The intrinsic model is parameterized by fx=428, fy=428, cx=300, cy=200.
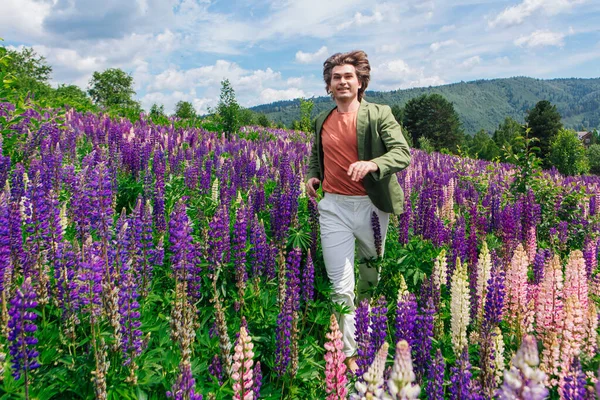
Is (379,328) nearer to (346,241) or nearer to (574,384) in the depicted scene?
(574,384)

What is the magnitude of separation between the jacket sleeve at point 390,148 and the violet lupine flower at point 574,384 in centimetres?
213

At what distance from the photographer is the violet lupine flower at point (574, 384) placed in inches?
93.7

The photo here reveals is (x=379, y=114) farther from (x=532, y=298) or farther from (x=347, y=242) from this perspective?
(x=532, y=298)

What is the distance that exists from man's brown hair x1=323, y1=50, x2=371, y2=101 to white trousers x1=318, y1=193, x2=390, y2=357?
140cm

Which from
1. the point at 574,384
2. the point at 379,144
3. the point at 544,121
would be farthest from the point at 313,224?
the point at 544,121

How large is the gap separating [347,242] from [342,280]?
42 centimetres

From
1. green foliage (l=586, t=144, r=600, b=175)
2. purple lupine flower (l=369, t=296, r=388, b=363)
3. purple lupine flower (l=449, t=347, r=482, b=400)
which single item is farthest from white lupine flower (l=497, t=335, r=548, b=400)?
green foliage (l=586, t=144, r=600, b=175)

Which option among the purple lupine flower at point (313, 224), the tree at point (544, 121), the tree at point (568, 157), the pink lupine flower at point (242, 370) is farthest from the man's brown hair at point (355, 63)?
the tree at point (544, 121)

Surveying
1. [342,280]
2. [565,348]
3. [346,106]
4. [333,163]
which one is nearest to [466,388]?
[565,348]

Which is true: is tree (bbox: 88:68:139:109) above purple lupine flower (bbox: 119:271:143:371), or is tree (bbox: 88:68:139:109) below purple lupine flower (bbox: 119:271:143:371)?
above

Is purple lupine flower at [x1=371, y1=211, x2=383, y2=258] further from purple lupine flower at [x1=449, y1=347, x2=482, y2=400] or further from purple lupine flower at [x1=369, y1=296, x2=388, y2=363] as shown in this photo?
purple lupine flower at [x1=449, y1=347, x2=482, y2=400]

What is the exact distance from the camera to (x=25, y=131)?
25.1ft

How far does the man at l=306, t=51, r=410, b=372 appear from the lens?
178 inches

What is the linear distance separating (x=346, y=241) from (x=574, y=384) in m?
2.50
